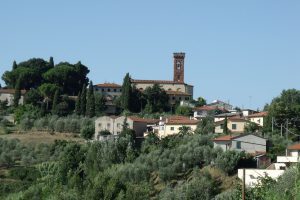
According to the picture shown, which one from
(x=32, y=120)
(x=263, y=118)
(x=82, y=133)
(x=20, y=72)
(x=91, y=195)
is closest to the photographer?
(x=91, y=195)

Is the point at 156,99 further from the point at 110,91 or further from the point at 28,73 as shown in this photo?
the point at 28,73

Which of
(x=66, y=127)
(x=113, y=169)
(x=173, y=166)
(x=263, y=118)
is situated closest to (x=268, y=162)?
(x=173, y=166)

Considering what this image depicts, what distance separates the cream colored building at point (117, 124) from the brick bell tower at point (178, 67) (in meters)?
27.9

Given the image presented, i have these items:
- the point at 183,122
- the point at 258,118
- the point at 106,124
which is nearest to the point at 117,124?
the point at 106,124

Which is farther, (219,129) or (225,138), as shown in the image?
(219,129)

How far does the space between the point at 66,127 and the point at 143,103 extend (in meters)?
9.98

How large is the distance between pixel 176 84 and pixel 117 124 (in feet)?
76.4

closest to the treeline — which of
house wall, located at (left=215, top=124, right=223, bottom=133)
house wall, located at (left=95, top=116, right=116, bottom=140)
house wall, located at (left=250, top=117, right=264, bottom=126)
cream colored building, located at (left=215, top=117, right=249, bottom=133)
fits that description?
house wall, located at (left=215, top=124, right=223, bottom=133)

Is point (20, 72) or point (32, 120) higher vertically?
point (20, 72)

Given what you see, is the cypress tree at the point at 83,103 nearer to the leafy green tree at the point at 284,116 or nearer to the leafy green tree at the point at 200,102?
the leafy green tree at the point at 200,102

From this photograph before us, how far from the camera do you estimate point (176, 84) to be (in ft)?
292

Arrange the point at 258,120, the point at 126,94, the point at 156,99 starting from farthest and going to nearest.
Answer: the point at 156,99
the point at 126,94
the point at 258,120

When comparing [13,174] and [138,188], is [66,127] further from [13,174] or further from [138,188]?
[138,188]

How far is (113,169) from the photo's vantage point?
5056 cm
